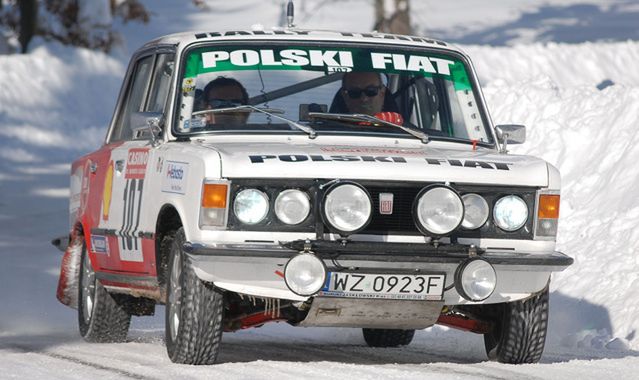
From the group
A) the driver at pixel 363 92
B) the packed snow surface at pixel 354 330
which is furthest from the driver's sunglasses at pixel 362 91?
the packed snow surface at pixel 354 330

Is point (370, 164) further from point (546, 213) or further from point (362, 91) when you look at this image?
point (362, 91)

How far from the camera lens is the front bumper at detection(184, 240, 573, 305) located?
720 centimetres

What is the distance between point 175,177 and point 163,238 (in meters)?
0.56

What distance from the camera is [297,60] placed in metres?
8.72

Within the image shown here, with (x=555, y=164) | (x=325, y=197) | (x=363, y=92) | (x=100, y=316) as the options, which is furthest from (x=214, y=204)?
(x=555, y=164)

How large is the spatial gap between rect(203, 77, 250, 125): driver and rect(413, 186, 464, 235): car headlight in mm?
1392

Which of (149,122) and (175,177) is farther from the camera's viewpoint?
(149,122)

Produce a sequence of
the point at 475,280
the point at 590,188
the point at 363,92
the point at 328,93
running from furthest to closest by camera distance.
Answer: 1. the point at 590,188
2. the point at 363,92
3. the point at 328,93
4. the point at 475,280

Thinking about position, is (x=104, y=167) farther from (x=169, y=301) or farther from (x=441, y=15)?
(x=441, y=15)

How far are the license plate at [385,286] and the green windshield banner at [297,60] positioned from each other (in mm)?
1749

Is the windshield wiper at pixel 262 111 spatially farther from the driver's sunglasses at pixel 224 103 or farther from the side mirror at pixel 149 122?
the side mirror at pixel 149 122

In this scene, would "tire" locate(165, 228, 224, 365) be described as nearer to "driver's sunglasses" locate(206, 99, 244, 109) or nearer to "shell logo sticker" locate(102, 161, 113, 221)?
"driver's sunglasses" locate(206, 99, 244, 109)

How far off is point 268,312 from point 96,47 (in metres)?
26.0

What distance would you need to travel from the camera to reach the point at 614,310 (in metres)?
10.8
